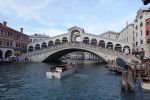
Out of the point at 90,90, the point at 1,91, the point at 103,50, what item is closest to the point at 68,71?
the point at 90,90

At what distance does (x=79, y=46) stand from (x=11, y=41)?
18573 millimetres

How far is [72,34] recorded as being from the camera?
207 feet

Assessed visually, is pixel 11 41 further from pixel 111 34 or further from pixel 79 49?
pixel 111 34

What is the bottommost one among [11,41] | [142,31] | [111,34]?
[11,41]

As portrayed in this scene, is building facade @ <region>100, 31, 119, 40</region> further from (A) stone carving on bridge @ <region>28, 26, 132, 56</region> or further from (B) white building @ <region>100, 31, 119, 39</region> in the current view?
(A) stone carving on bridge @ <region>28, 26, 132, 56</region>

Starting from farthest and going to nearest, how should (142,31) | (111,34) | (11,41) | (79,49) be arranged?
1. (111,34)
2. (11,41)
3. (79,49)
4. (142,31)

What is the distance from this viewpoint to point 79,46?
4966 cm

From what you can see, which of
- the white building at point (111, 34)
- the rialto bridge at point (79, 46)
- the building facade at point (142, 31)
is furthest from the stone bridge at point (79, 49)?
the white building at point (111, 34)

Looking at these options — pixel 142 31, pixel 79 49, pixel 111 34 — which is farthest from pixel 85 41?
pixel 111 34

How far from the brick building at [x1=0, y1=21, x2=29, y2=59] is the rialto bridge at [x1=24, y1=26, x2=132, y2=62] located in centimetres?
366

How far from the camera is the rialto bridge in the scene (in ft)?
156

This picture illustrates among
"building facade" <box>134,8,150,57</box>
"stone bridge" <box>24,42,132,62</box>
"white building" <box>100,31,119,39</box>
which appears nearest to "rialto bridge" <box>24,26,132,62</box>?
"stone bridge" <box>24,42,132,62</box>

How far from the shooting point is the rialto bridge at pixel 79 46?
47484mm

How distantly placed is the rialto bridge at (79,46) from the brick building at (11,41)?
12.0ft
